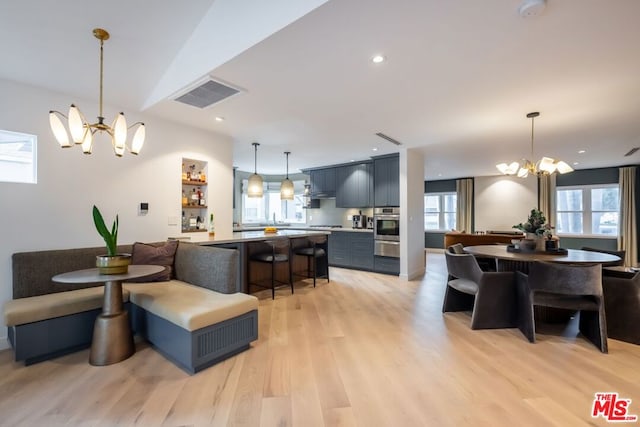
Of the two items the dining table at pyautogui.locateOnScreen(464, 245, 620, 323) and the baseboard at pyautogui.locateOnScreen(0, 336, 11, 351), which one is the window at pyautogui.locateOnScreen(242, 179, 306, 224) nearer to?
the dining table at pyautogui.locateOnScreen(464, 245, 620, 323)

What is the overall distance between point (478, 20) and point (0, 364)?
176 inches

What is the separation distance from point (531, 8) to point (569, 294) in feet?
8.21

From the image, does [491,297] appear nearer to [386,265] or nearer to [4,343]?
[386,265]

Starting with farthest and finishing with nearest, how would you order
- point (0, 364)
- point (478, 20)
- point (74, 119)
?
point (0, 364)
point (74, 119)
point (478, 20)

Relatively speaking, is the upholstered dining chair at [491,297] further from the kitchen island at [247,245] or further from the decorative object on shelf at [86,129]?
the decorative object on shelf at [86,129]

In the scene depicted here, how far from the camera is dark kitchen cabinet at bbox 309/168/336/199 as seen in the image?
281 inches

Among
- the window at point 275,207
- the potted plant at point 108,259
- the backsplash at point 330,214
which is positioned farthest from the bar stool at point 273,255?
the window at point 275,207

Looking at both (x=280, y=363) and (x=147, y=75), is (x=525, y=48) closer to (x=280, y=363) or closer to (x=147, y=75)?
(x=280, y=363)

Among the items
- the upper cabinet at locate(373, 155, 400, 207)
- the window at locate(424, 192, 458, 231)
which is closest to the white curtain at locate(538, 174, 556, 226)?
the window at locate(424, 192, 458, 231)

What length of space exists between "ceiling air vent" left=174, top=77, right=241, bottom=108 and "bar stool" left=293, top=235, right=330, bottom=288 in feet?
8.43

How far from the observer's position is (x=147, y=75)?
2.95m

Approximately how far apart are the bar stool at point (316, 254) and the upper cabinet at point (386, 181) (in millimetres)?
1642

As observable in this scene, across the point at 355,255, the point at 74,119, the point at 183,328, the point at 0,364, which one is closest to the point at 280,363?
the point at 183,328

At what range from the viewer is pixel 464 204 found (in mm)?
9242
